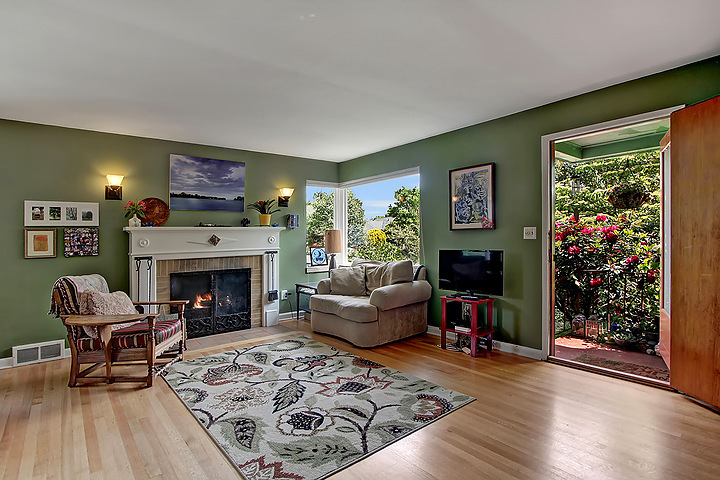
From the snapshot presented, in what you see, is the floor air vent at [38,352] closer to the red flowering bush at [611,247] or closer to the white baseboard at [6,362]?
the white baseboard at [6,362]

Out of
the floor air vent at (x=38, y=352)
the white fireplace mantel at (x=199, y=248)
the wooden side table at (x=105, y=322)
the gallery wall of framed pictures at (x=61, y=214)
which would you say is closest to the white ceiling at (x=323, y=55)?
the gallery wall of framed pictures at (x=61, y=214)

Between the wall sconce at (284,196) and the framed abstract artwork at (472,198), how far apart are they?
247 cm

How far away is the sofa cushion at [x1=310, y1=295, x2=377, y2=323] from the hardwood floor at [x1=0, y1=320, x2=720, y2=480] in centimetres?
103

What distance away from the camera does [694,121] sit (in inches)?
108

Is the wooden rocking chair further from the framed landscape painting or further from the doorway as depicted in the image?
the doorway

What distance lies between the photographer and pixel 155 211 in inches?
190

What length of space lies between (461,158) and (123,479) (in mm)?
4163

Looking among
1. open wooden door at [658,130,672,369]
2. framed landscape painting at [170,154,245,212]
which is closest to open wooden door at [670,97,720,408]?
open wooden door at [658,130,672,369]

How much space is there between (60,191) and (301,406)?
11.8 ft

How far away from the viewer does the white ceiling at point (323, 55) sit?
7.03 feet

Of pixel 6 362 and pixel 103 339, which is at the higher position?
pixel 103 339

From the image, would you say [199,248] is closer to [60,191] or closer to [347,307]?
[60,191]

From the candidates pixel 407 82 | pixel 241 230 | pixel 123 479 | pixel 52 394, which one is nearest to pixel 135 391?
pixel 52 394

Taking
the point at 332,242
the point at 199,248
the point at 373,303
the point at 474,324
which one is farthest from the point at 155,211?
the point at 474,324
